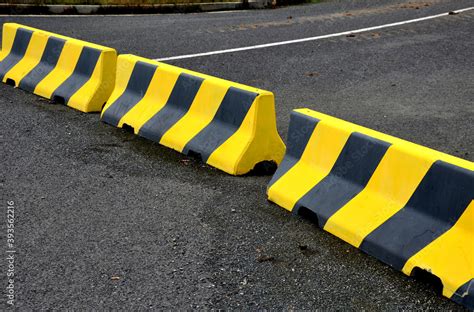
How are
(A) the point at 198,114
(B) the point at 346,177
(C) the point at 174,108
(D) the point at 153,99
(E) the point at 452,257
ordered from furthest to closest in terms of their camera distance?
(D) the point at 153,99, (C) the point at 174,108, (A) the point at 198,114, (B) the point at 346,177, (E) the point at 452,257

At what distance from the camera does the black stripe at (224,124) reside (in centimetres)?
512

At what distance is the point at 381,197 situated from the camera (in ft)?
13.3

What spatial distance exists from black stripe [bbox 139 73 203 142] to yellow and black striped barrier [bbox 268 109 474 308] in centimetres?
120

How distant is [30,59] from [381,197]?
15.3ft

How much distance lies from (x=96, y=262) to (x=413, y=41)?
694 centimetres

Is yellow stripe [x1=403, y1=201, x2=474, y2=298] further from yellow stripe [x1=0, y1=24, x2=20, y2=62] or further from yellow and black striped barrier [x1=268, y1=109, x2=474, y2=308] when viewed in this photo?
yellow stripe [x1=0, y1=24, x2=20, y2=62]

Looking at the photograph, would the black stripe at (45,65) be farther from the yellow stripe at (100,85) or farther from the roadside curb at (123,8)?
the roadside curb at (123,8)

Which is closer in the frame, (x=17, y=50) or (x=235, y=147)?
(x=235, y=147)

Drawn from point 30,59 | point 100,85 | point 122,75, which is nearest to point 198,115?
point 122,75

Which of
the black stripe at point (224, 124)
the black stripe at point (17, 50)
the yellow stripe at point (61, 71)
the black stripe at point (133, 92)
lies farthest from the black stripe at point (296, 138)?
the black stripe at point (17, 50)

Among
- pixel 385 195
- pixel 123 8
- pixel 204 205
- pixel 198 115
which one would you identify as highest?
pixel 385 195

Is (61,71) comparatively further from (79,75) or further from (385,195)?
(385,195)

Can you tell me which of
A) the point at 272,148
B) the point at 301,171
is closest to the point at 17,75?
A: the point at 272,148

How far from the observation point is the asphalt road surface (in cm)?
357
